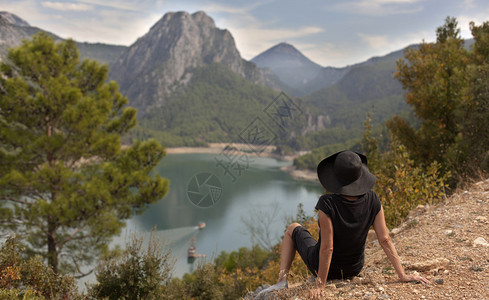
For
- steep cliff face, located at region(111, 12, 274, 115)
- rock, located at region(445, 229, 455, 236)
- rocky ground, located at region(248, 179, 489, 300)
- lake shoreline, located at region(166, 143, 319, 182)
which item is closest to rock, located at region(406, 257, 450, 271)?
rocky ground, located at region(248, 179, 489, 300)

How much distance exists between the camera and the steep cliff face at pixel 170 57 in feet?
505

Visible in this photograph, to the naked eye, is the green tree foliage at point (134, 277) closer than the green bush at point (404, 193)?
Yes

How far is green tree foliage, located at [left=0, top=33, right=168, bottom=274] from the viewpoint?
6199 millimetres

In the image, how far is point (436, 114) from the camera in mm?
8062

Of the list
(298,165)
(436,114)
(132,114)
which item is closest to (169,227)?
(132,114)

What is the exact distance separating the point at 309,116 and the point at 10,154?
12683 centimetres

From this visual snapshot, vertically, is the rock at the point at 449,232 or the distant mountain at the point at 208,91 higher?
the distant mountain at the point at 208,91

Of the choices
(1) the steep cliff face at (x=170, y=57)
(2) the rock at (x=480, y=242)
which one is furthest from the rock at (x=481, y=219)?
(1) the steep cliff face at (x=170, y=57)

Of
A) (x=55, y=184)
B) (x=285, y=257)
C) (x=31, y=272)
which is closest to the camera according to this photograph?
(x=285, y=257)

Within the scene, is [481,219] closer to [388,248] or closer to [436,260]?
[436,260]

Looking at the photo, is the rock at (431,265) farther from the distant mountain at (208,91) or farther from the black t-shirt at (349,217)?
the distant mountain at (208,91)

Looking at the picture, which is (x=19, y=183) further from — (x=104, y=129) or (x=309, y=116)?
(x=309, y=116)

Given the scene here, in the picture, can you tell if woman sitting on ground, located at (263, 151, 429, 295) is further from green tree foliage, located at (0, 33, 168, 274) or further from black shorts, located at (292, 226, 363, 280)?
green tree foliage, located at (0, 33, 168, 274)

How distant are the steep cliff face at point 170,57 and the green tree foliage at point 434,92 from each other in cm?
14621
